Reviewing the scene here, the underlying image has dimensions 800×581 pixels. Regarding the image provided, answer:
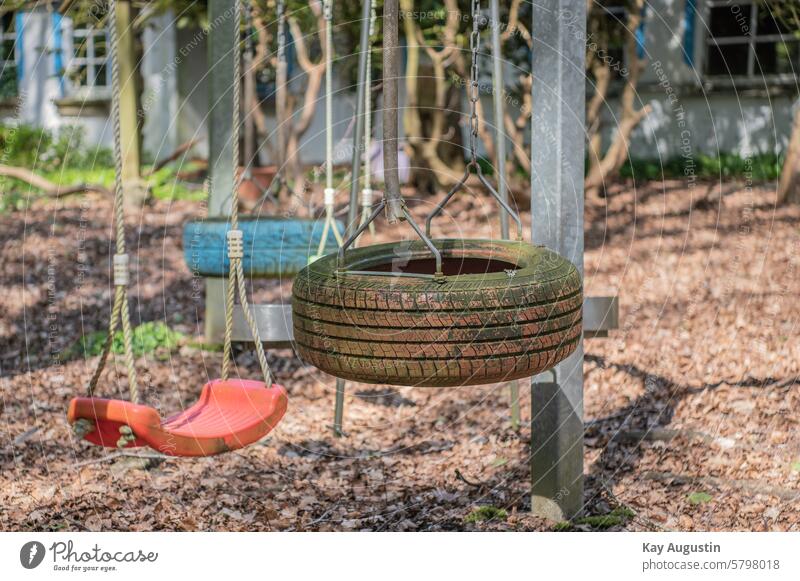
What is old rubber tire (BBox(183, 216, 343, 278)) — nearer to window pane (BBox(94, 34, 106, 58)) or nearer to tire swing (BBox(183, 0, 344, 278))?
tire swing (BBox(183, 0, 344, 278))

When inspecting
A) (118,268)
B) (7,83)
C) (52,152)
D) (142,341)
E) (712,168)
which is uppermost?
(7,83)

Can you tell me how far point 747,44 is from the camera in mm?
11844

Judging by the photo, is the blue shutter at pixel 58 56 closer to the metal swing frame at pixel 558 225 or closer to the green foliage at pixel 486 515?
the metal swing frame at pixel 558 225

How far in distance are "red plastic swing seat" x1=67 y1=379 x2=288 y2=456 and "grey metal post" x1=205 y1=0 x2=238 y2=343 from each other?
2336 millimetres

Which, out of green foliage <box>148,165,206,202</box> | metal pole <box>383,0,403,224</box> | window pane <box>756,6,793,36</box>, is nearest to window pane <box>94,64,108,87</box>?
green foliage <box>148,165,206,202</box>

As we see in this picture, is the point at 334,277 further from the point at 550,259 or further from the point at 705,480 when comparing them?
the point at 705,480

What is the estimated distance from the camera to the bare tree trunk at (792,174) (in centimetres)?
877

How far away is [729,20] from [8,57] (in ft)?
29.4

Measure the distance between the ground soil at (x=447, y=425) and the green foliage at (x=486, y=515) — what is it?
1.3 inches

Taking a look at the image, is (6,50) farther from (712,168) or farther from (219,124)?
(712,168)

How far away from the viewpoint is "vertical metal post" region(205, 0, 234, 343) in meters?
5.71

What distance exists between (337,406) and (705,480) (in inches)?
68.9

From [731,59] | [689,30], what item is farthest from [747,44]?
[689,30]
